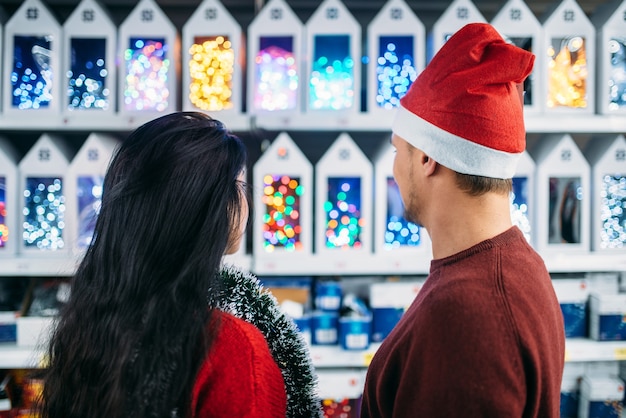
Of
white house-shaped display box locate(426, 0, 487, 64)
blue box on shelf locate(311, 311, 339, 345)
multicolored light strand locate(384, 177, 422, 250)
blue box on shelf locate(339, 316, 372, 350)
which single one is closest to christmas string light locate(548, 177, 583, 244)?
multicolored light strand locate(384, 177, 422, 250)

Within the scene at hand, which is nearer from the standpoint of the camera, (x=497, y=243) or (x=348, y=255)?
(x=497, y=243)

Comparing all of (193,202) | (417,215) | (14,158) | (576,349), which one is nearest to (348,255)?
(417,215)

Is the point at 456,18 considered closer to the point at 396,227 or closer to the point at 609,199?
the point at 396,227

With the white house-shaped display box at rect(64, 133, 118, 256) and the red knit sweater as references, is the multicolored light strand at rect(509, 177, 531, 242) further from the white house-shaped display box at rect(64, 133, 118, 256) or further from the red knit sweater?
the white house-shaped display box at rect(64, 133, 118, 256)

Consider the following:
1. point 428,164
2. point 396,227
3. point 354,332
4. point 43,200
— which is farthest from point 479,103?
point 43,200

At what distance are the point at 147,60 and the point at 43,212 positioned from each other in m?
0.69

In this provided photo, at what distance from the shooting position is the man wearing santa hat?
0.80 metres

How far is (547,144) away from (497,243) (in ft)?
4.39

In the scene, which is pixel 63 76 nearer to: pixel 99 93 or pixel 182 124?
pixel 99 93

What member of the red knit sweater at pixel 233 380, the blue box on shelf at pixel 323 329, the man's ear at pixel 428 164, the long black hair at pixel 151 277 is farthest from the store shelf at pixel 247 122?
the red knit sweater at pixel 233 380

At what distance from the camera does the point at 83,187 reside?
185 centimetres

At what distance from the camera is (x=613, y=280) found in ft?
6.73

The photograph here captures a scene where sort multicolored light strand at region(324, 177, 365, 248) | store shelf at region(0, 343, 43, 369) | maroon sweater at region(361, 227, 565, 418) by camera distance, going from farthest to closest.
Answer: multicolored light strand at region(324, 177, 365, 248)
store shelf at region(0, 343, 43, 369)
maroon sweater at region(361, 227, 565, 418)

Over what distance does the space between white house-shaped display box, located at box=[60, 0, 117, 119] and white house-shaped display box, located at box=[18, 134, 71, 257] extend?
19 cm
